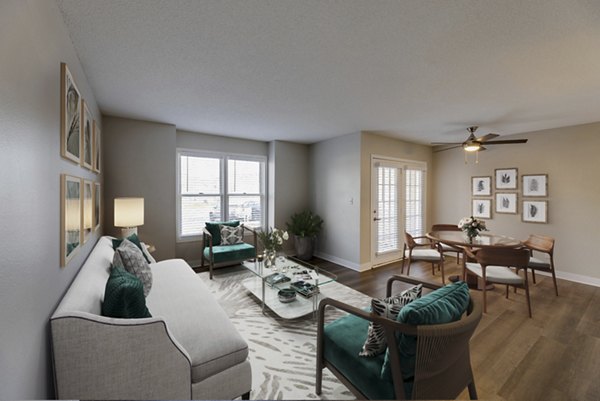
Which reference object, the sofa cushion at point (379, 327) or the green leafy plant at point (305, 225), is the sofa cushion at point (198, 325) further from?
the green leafy plant at point (305, 225)

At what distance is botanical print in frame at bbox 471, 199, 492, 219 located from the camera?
438 cm

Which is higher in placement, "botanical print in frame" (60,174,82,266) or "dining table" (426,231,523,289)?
"botanical print in frame" (60,174,82,266)

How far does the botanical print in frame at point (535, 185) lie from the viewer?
3.76 metres

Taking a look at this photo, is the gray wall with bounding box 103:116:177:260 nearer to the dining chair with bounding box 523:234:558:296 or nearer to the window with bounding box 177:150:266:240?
the window with bounding box 177:150:266:240

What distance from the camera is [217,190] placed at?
442cm

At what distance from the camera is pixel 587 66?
6.16 feet

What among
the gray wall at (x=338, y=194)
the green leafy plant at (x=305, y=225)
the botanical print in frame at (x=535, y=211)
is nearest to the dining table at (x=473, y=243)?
the botanical print in frame at (x=535, y=211)

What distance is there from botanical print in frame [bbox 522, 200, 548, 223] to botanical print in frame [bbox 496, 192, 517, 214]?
0.46 ft

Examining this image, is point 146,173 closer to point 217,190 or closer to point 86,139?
point 217,190

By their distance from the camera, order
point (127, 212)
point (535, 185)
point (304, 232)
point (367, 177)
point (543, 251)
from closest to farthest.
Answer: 1. point (127, 212)
2. point (543, 251)
3. point (535, 185)
4. point (367, 177)
5. point (304, 232)

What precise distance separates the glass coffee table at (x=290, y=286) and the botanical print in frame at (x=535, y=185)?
3790 mm

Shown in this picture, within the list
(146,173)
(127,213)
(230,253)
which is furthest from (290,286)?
(146,173)

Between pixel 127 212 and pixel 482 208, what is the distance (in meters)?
5.79

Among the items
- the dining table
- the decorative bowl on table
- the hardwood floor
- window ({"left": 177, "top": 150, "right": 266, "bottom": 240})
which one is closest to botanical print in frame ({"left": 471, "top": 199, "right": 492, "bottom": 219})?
the dining table
